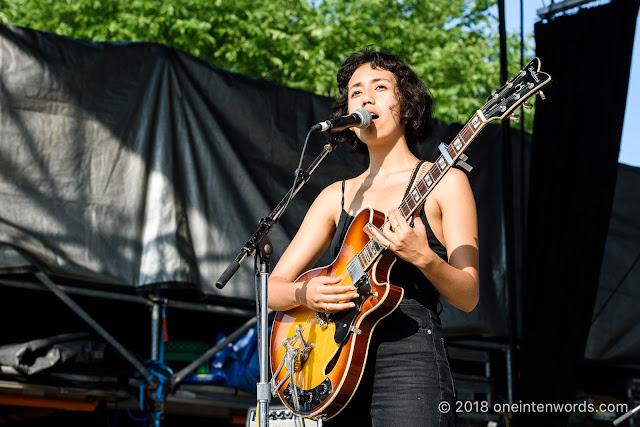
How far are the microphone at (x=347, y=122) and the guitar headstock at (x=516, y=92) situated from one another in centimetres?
46

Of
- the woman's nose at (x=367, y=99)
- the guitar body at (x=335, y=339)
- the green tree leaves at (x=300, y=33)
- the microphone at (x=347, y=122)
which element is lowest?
the guitar body at (x=335, y=339)

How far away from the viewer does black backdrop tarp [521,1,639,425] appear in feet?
14.7

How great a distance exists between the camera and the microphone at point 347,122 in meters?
2.73

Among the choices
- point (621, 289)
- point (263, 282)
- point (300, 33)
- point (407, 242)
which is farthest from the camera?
point (300, 33)

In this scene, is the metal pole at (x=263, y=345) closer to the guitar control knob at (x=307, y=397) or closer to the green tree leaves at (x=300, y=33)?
the guitar control knob at (x=307, y=397)

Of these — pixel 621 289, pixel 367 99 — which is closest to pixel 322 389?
pixel 367 99

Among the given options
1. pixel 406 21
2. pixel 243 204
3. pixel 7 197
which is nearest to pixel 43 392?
pixel 7 197

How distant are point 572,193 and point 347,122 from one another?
7.71 feet

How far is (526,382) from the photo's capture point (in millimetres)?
4590

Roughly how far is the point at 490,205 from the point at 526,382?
144cm

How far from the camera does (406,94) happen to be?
2990 mm

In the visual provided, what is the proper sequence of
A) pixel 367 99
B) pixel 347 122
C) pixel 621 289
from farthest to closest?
pixel 621 289 < pixel 367 99 < pixel 347 122

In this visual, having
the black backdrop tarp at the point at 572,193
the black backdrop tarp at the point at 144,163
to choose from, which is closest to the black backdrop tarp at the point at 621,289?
the black backdrop tarp at the point at 144,163

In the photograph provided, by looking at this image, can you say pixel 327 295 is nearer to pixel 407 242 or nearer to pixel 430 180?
pixel 407 242
